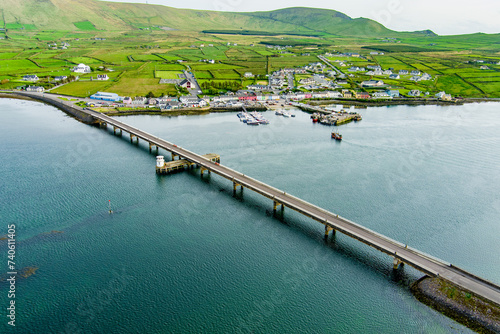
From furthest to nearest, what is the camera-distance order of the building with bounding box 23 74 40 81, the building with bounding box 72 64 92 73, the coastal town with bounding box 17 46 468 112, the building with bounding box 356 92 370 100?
the building with bounding box 72 64 92 73 → the building with bounding box 356 92 370 100 → the building with bounding box 23 74 40 81 → the coastal town with bounding box 17 46 468 112

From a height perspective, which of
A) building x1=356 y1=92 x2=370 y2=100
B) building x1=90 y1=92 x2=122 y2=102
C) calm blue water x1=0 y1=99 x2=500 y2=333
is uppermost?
building x1=356 y1=92 x2=370 y2=100

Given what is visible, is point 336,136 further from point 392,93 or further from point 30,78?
point 30,78

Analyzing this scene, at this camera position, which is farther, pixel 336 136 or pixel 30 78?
pixel 30 78

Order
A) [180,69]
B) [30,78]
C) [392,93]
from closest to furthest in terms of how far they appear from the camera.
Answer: [30,78] < [392,93] < [180,69]

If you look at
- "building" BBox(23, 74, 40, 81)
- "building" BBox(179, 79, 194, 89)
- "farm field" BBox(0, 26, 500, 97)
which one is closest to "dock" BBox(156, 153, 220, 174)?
"farm field" BBox(0, 26, 500, 97)

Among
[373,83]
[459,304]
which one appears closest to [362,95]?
[373,83]

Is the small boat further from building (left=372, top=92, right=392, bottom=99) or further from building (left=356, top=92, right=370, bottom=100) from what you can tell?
building (left=372, top=92, right=392, bottom=99)

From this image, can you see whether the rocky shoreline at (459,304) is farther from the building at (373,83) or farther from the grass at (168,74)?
the building at (373,83)

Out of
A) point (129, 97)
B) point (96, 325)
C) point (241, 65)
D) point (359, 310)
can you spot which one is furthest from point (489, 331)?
point (241, 65)
